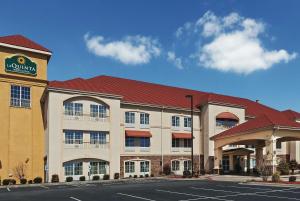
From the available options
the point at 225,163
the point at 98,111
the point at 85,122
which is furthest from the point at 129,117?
the point at 225,163

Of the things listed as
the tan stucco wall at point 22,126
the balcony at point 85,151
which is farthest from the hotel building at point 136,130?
the tan stucco wall at point 22,126

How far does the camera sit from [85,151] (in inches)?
1591

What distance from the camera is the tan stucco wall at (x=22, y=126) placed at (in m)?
38.6

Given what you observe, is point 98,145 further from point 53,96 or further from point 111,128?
point 53,96

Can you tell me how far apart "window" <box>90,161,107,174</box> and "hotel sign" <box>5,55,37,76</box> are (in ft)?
40.1

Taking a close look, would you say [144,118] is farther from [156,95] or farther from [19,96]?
[19,96]

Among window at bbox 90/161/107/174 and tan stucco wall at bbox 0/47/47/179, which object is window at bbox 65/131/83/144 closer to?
window at bbox 90/161/107/174

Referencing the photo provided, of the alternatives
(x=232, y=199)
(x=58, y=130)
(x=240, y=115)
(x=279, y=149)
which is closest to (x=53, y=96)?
(x=58, y=130)

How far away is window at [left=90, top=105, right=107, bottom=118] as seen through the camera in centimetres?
4163

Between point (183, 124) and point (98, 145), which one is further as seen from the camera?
point (183, 124)

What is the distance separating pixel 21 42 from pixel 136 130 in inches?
671

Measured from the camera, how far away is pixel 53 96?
127 feet

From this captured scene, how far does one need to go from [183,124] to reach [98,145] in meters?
13.7

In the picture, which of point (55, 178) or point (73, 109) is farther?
point (73, 109)
